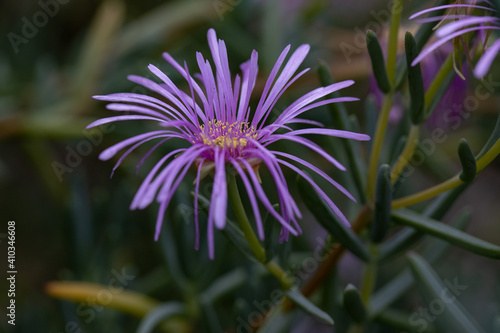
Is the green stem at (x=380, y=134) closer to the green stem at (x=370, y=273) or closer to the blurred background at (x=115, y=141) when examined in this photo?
the green stem at (x=370, y=273)

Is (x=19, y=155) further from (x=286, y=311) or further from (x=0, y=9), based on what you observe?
(x=286, y=311)

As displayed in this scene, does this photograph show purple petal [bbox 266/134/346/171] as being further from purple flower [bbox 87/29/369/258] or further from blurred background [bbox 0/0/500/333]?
blurred background [bbox 0/0/500/333]

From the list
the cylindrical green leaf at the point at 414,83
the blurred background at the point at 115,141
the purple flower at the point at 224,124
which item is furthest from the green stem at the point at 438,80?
the blurred background at the point at 115,141

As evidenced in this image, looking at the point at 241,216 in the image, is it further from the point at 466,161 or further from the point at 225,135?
the point at 466,161

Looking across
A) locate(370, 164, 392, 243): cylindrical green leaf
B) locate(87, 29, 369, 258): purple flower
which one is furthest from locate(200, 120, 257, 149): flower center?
locate(370, 164, 392, 243): cylindrical green leaf

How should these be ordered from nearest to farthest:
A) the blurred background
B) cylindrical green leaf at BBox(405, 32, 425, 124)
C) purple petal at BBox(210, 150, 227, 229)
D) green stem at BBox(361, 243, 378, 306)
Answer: purple petal at BBox(210, 150, 227, 229) → cylindrical green leaf at BBox(405, 32, 425, 124) → green stem at BBox(361, 243, 378, 306) → the blurred background

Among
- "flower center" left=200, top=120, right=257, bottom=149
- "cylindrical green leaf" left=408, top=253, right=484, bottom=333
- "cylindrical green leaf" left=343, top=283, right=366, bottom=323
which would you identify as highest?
"flower center" left=200, top=120, right=257, bottom=149

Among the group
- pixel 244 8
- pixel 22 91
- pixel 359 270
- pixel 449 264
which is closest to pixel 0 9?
pixel 22 91
